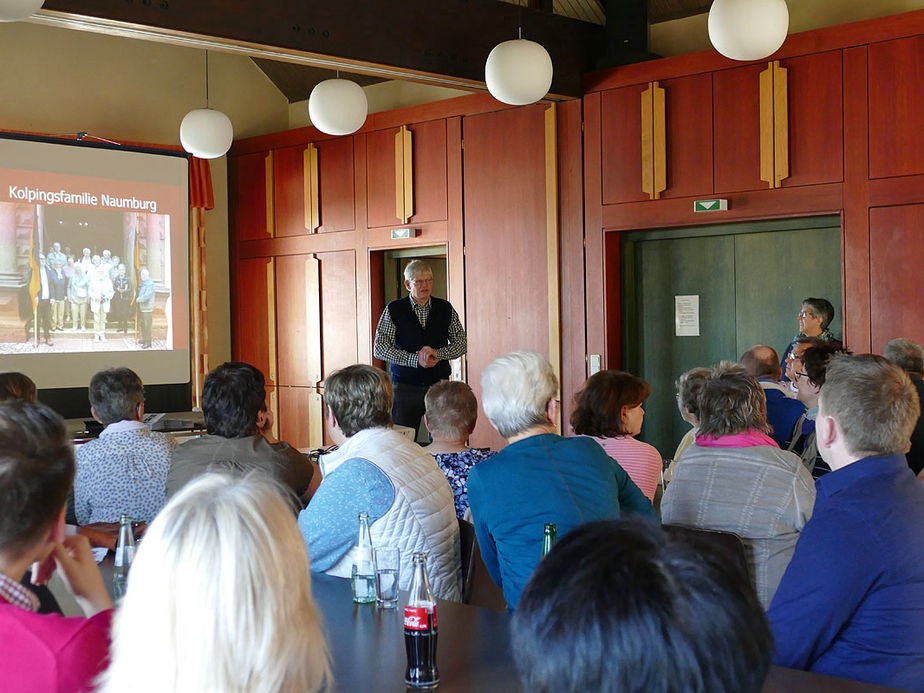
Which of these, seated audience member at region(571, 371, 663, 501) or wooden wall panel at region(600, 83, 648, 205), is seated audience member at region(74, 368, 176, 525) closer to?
seated audience member at region(571, 371, 663, 501)

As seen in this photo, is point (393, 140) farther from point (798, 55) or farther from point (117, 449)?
point (117, 449)

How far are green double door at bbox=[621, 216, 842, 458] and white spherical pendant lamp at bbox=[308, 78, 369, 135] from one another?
2.40 meters

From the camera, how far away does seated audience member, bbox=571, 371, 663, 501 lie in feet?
12.0

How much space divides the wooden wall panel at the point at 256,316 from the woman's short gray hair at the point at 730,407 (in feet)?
22.6

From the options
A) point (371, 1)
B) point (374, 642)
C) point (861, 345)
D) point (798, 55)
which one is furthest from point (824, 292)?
point (374, 642)

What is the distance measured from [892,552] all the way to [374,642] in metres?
1.04

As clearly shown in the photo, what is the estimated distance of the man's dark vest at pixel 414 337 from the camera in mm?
6777

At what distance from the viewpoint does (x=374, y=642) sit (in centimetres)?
206

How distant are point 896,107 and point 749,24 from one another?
2.06m

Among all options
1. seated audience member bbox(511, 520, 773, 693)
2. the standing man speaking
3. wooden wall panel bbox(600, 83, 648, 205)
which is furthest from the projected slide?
seated audience member bbox(511, 520, 773, 693)

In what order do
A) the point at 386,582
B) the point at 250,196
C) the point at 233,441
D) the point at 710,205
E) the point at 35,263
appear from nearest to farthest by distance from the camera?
the point at 386,582, the point at 233,441, the point at 710,205, the point at 35,263, the point at 250,196

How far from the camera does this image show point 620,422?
12.3ft

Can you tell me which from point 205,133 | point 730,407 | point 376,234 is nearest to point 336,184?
point 376,234

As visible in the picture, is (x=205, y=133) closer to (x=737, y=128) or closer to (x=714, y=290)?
(x=737, y=128)
